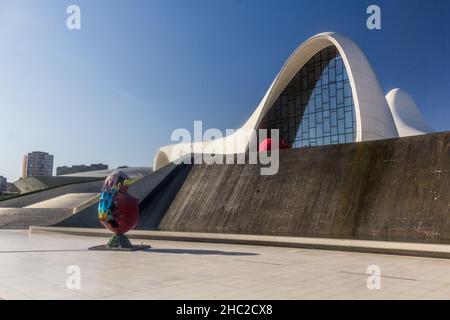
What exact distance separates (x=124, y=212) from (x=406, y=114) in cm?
3214

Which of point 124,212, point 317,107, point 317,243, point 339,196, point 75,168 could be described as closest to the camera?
point 317,243

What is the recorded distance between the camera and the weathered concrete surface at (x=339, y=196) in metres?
12.1

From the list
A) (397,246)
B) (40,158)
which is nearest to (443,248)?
(397,246)

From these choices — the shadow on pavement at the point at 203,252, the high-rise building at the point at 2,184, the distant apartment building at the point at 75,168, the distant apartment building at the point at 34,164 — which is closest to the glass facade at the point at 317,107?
the shadow on pavement at the point at 203,252

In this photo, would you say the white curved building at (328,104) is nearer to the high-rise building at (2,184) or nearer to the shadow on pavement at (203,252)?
the shadow on pavement at (203,252)

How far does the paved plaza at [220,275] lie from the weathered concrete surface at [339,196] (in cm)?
274

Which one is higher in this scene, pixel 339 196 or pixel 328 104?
pixel 328 104

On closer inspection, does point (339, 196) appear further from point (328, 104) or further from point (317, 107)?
point (317, 107)

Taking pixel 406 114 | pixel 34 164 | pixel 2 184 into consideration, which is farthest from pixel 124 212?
pixel 2 184

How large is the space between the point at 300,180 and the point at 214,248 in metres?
5.27

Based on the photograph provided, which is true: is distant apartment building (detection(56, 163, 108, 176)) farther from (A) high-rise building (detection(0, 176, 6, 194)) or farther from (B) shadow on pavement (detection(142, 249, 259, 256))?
(B) shadow on pavement (detection(142, 249, 259, 256))

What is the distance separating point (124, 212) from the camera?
1169 centimetres

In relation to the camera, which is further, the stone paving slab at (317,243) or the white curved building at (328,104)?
the white curved building at (328,104)

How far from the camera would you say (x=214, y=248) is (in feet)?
40.0
